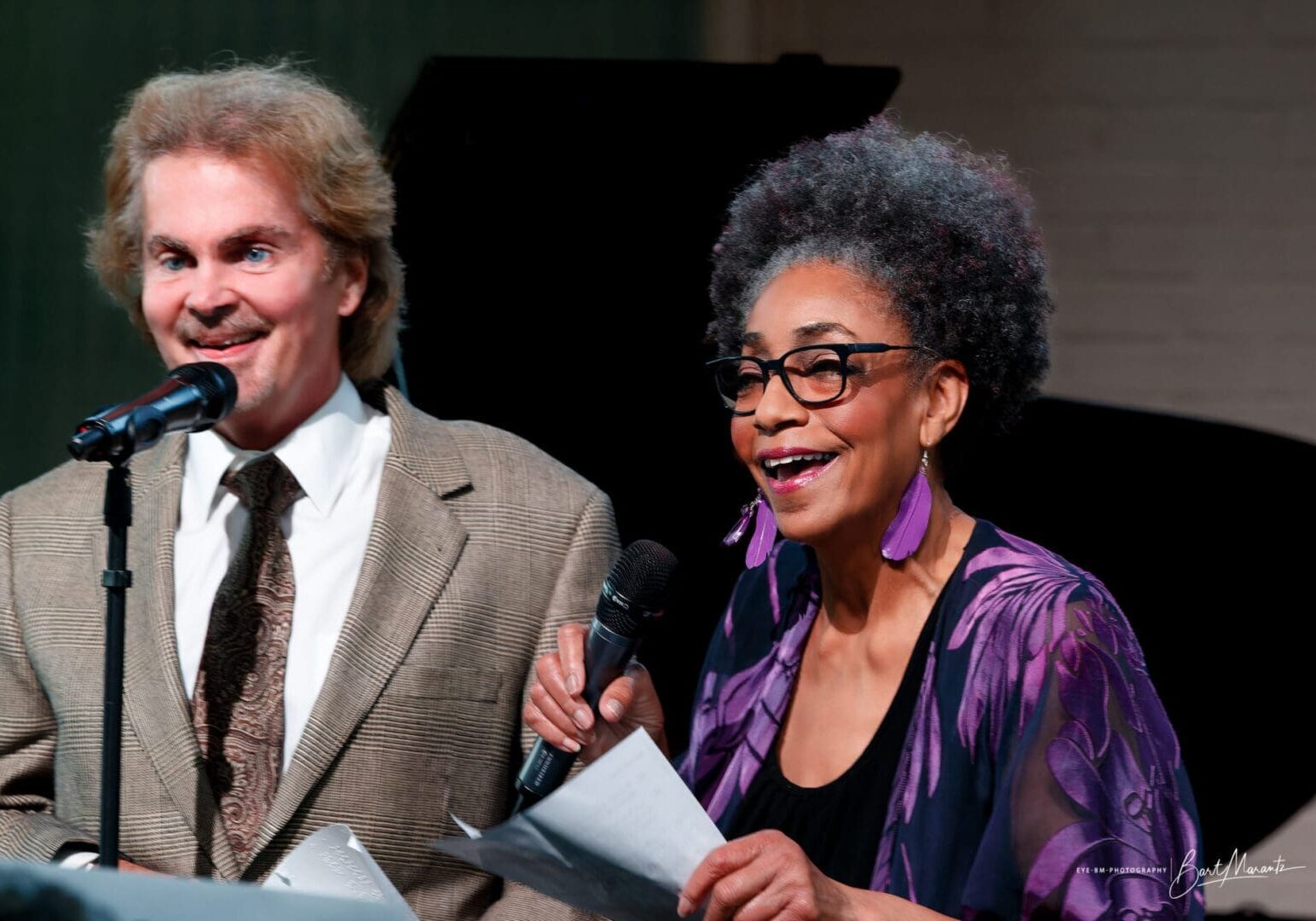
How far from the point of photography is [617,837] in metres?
1.36

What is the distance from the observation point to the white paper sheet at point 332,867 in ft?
5.41

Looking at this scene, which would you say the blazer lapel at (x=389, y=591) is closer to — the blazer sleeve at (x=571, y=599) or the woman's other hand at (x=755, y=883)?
the blazer sleeve at (x=571, y=599)

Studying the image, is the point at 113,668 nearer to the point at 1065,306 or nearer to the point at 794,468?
the point at 794,468

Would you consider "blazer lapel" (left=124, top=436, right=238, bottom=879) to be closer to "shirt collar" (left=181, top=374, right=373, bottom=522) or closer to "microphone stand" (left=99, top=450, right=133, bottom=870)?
"shirt collar" (left=181, top=374, right=373, bottom=522)

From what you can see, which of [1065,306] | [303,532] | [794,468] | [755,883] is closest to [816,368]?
[794,468]

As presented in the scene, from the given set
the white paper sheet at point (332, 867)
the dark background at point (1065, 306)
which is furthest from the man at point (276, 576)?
the dark background at point (1065, 306)

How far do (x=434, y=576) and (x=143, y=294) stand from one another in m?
0.50

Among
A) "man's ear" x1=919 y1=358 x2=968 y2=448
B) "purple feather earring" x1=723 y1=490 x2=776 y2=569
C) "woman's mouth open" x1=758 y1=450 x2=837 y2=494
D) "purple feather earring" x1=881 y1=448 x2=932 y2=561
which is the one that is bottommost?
"purple feather earring" x1=723 y1=490 x2=776 y2=569

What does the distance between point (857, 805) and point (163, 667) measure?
0.79m

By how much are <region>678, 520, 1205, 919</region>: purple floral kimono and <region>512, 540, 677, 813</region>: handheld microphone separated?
30cm

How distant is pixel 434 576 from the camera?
1.94 metres

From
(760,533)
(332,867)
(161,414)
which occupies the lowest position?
(332,867)

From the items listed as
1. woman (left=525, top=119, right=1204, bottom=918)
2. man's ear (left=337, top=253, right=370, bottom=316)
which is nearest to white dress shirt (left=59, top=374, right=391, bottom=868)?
man's ear (left=337, top=253, right=370, bottom=316)

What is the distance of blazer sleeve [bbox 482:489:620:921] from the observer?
6.12ft
